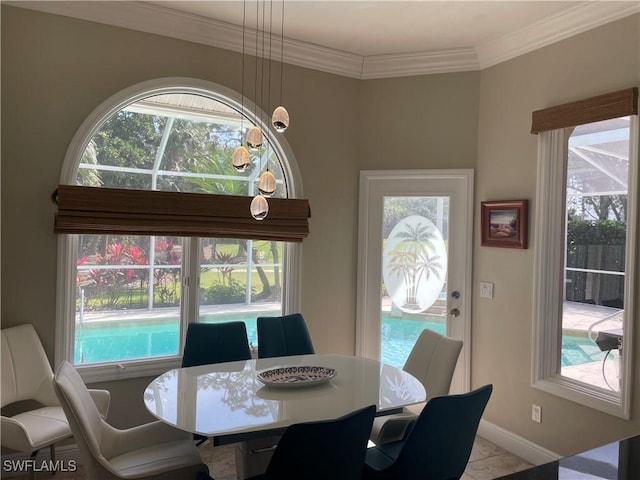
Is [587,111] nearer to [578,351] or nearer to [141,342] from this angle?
[578,351]

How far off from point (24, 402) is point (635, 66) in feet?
12.8

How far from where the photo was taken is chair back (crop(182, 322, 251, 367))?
3059mm

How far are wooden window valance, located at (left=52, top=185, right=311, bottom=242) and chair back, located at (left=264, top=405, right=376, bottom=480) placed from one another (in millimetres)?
2038

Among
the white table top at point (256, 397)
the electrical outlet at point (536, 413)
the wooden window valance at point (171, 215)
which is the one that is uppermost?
the wooden window valance at point (171, 215)

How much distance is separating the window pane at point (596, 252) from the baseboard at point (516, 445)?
0.52m

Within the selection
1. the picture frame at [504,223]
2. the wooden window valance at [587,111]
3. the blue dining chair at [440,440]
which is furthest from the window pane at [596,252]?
the blue dining chair at [440,440]

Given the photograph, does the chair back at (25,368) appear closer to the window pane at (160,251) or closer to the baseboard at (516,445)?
the window pane at (160,251)

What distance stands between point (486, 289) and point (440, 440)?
193 cm

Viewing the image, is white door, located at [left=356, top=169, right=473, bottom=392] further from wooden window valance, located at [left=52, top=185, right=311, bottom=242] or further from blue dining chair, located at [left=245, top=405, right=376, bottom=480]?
blue dining chair, located at [left=245, top=405, right=376, bottom=480]

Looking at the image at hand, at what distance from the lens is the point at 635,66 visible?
276 centimetres

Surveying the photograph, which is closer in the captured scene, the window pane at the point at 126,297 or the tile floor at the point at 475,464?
the tile floor at the point at 475,464

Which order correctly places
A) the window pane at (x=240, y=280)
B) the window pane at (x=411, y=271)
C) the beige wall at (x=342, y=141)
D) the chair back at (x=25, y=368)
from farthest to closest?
the window pane at (x=411, y=271), the window pane at (x=240, y=280), the beige wall at (x=342, y=141), the chair back at (x=25, y=368)

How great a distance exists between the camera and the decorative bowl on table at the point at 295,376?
2383 mm

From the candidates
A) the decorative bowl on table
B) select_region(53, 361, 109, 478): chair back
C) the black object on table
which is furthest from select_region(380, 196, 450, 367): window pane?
the black object on table
